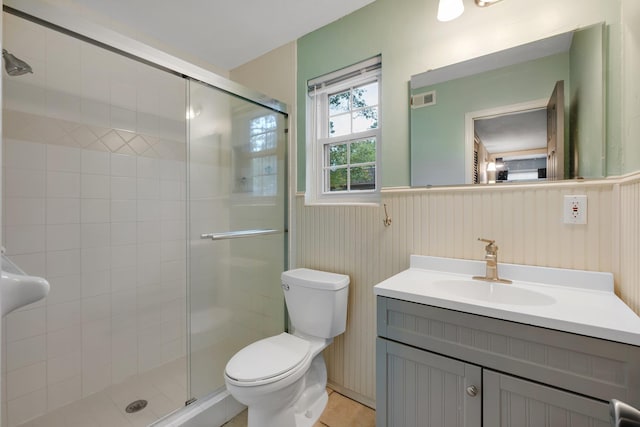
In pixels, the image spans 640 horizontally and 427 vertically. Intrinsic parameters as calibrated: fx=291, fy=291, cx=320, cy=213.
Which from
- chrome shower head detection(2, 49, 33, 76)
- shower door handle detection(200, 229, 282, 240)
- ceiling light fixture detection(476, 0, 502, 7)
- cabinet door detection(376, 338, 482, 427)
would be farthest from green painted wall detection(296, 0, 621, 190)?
chrome shower head detection(2, 49, 33, 76)

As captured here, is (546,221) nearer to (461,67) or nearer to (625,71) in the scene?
(625,71)

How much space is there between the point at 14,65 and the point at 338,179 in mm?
1772

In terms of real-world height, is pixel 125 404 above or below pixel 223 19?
below

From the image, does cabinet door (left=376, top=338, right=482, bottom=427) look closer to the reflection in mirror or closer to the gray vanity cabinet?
the gray vanity cabinet

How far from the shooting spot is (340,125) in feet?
6.61

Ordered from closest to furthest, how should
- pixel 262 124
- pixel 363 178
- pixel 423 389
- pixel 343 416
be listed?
pixel 423 389
pixel 343 416
pixel 363 178
pixel 262 124

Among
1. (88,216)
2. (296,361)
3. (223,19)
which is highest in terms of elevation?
(223,19)

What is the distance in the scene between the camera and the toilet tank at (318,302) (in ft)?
5.40

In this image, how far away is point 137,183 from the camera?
6.57 ft

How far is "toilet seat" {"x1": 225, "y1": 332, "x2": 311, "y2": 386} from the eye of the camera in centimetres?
128

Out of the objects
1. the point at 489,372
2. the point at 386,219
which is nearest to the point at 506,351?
the point at 489,372

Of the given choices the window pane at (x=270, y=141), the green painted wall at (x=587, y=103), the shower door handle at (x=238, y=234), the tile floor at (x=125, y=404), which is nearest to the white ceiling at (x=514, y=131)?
the green painted wall at (x=587, y=103)

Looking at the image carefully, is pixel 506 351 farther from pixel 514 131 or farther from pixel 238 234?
pixel 238 234

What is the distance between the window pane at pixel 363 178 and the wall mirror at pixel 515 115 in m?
0.33
